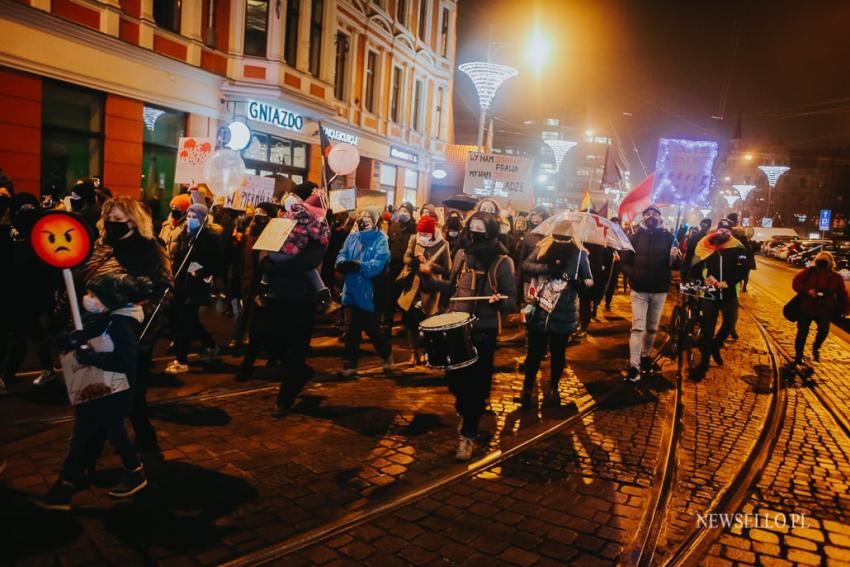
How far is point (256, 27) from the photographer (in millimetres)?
17578

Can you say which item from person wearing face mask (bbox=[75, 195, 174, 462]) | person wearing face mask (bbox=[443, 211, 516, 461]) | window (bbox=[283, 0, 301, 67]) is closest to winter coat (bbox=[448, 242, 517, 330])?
person wearing face mask (bbox=[443, 211, 516, 461])

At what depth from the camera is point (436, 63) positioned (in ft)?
103

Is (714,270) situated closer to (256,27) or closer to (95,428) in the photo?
(95,428)

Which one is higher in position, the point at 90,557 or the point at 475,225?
the point at 475,225

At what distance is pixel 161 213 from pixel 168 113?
8.39ft

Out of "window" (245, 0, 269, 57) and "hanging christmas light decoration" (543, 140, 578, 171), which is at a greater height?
"window" (245, 0, 269, 57)

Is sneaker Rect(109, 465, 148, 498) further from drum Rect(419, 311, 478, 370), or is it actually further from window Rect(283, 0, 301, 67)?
window Rect(283, 0, 301, 67)

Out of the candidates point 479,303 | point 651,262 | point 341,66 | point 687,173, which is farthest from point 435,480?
point 341,66

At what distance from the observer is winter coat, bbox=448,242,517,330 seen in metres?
5.27

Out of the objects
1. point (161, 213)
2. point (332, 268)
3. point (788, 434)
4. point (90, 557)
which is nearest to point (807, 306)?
point (788, 434)

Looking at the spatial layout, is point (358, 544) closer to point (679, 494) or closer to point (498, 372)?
point (679, 494)

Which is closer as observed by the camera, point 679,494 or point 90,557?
point 90,557

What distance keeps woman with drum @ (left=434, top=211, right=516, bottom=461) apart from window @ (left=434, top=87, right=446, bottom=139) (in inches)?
1099

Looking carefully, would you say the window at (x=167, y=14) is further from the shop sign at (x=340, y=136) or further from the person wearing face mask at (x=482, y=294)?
the person wearing face mask at (x=482, y=294)
